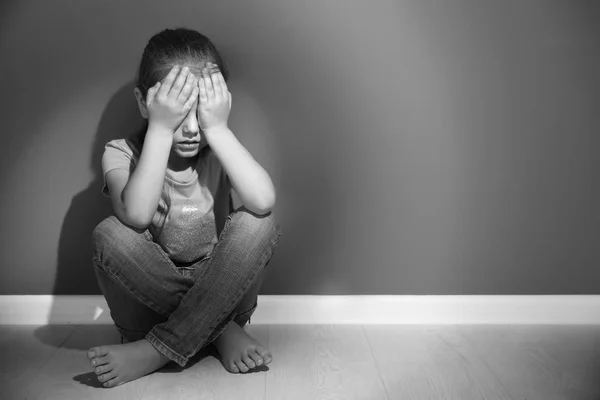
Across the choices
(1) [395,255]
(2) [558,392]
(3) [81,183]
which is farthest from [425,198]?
(3) [81,183]

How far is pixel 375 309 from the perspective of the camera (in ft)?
5.18

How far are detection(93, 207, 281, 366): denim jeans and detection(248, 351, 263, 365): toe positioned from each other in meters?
0.07

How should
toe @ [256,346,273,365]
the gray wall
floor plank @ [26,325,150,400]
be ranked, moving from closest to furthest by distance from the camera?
floor plank @ [26,325,150,400] < toe @ [256,346,273,365] < the gray wall

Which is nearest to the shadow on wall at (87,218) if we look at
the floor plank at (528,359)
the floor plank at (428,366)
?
the floor plank at (428,366)

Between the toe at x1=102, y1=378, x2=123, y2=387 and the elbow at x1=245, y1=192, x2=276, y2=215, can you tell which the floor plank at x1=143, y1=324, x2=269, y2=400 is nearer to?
the toe at x1=102, y1=378, x2=123, y2=387

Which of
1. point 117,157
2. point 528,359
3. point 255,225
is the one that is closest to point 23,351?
point 117,157

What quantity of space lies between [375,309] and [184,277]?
472 mm

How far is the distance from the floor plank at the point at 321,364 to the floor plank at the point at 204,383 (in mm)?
28

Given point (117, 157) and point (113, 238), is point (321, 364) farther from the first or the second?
point (117, 157)

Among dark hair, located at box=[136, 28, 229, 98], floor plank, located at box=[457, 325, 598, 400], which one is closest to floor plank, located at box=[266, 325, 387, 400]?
floor plank, located at box=[457, 325, 598, 400]

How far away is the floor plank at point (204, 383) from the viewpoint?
1189 mm

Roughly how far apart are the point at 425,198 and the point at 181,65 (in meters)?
0.59

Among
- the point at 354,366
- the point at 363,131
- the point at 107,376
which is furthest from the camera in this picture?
the point at 363,131

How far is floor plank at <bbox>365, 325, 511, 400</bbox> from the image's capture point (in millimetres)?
1202
